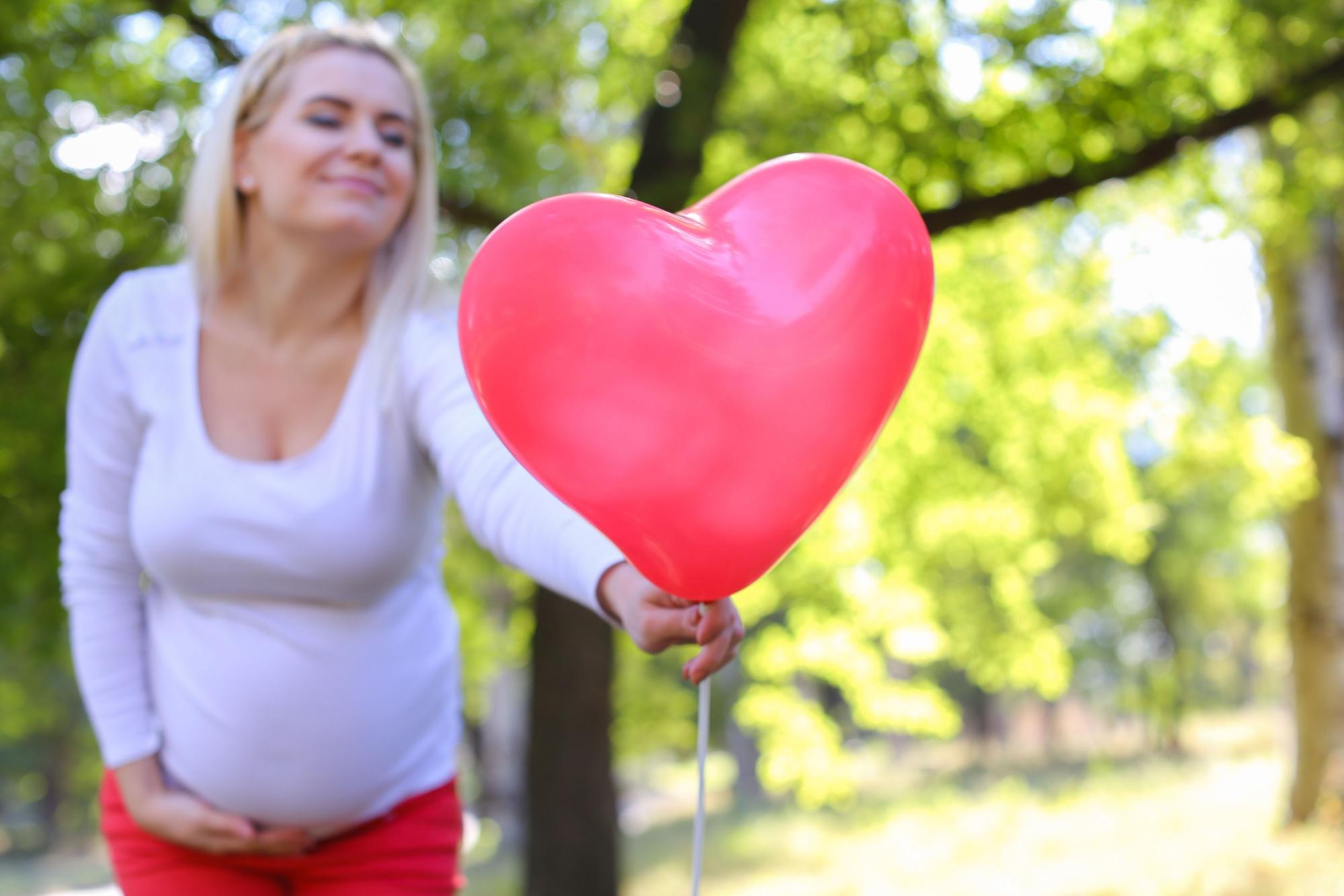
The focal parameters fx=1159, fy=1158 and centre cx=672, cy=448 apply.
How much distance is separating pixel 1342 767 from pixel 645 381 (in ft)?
24.9

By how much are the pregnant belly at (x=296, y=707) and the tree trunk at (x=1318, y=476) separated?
7305 millimetres

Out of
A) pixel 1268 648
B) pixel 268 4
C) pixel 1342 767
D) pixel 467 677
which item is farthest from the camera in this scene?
pixel 1268 648

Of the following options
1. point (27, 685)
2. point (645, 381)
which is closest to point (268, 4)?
point (645, 381)

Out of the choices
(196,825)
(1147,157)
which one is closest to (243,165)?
(196,825)

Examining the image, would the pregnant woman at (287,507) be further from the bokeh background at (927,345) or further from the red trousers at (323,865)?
the bokeh background at (927,345)

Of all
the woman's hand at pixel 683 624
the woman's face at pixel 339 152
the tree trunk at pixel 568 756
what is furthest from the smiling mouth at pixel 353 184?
the tree trunk at pixel 568 756

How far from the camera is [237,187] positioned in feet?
5.63

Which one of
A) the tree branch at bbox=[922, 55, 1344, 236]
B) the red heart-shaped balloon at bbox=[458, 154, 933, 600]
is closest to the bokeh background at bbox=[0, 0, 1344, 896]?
the tree branch at bbox=[922, 55, 1344, 236]

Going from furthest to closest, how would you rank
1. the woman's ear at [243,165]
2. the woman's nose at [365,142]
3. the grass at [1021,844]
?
the grass at [1021,844] → the woman's ear at [243,165] → the woman's nose at [365,142]

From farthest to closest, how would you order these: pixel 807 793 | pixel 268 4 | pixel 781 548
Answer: pixel 807 793, pixel 268 4, pixel 781 548

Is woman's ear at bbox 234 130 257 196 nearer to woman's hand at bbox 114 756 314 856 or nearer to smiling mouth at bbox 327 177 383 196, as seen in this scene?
smiling mouth at bbox 327 177 383 196

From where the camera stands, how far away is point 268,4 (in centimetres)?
466

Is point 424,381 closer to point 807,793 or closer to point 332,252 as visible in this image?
point 332,252

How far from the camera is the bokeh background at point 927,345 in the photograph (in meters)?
4.65
